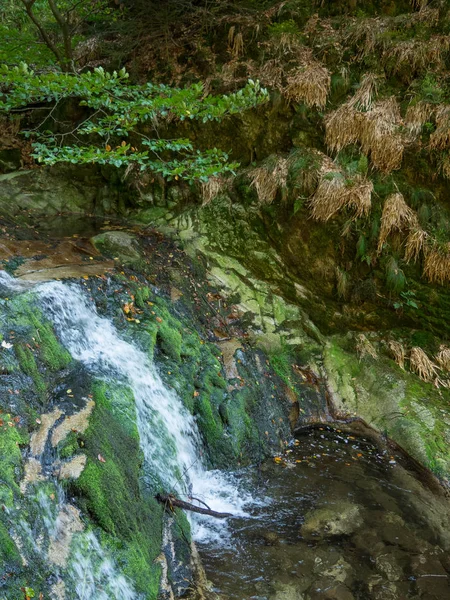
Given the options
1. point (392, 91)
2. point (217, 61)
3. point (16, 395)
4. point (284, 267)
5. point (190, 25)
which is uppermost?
point (190, 25)

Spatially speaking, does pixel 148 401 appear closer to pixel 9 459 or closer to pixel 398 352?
pixel 9 459

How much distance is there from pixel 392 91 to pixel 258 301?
3721mm

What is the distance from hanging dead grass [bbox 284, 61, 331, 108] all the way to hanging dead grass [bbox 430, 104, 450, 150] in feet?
5.25

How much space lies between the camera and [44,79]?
194 inches

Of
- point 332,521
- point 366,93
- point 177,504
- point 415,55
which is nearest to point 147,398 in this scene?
point 177,504

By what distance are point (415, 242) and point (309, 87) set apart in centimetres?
274

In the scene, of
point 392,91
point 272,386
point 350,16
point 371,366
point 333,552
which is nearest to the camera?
point 333,552

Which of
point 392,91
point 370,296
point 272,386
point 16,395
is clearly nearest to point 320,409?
point 272,386

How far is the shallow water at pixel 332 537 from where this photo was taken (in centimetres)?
379

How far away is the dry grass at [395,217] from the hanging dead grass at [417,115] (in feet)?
3.24

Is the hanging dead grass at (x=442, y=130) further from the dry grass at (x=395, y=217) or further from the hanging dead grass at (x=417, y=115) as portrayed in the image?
the dry grass at (x=395, y=217)

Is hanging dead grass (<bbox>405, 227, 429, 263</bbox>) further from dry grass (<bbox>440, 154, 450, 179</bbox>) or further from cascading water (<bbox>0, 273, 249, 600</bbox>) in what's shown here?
cascading water (<bbox>0, 273, 249, 600</bbox>)

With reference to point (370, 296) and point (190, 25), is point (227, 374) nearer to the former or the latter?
point (370, 296)

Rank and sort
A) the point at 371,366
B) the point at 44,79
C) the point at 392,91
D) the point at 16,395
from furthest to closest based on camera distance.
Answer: the point at 392,91 < the point at 371,366 < the point at 44,79 < the point at 16,395
